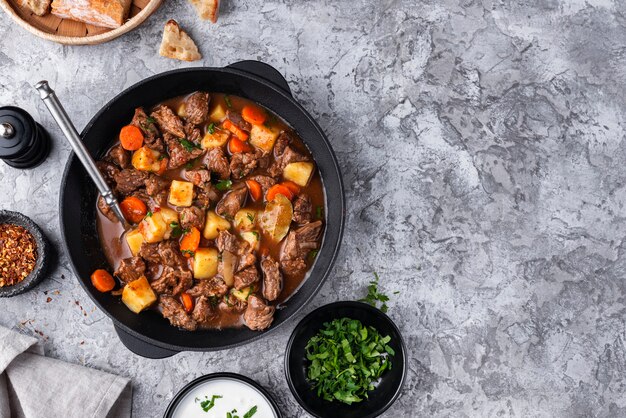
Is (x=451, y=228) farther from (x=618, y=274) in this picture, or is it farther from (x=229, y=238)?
(x=229, y=238)

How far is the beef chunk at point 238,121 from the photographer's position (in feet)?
13.6

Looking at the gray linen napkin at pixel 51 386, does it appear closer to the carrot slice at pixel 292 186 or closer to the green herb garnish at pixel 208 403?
the green herb garnish at pixel 208 403

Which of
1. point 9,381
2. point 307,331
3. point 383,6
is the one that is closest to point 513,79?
point 383,6

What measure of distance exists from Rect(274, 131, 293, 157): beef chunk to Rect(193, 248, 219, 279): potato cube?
0.76 meters

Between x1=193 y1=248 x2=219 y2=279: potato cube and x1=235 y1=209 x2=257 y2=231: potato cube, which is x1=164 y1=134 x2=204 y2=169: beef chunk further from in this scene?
x1=193 y1=248 x2=219 y2=279: potato cube

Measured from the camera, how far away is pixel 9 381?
4262 millimetres

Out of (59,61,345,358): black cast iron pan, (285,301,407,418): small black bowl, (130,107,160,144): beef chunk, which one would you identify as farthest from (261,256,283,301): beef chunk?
(130,107,160,144): beef chunk

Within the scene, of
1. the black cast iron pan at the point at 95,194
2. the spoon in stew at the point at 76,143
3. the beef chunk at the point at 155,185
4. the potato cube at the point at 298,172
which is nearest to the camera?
the spoon in stew at the point at 76,143

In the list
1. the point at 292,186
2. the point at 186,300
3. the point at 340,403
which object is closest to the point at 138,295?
the point at 186,300

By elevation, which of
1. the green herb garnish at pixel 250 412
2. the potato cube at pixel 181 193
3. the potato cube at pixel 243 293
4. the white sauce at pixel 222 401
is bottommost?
the green herb garnish at pixel 250 412

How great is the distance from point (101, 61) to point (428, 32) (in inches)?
90.6

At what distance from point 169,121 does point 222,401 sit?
1.88 metres

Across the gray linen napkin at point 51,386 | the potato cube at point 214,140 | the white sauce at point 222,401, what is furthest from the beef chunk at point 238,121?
the gray linen napkin at point 51,386

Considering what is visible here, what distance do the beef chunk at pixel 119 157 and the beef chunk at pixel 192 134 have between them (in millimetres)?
427
